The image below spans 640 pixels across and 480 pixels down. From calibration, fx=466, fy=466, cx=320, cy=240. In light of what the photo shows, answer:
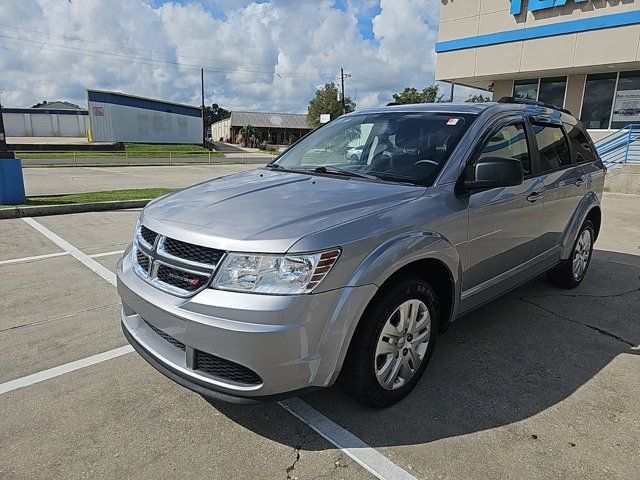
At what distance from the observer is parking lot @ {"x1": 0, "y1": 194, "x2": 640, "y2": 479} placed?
2.32 metres

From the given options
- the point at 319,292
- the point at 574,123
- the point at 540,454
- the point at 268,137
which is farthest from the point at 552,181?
the point at 268,137

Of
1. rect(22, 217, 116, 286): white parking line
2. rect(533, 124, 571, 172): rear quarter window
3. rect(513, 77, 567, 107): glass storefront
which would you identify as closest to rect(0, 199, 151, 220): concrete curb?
rect(22, 217, 116, 286): white parking line

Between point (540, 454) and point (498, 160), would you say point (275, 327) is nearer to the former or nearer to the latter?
point (540, 454)

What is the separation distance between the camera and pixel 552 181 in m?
4.04

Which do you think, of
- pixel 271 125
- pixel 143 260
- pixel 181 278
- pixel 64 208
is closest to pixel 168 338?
pixel 181 278

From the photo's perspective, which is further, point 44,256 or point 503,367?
point 44,256

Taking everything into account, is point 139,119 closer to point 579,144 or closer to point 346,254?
point 579,144

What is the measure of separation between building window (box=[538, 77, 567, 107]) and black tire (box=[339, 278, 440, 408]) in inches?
746

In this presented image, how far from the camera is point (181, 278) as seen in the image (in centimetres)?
240

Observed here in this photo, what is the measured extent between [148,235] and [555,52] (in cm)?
1916

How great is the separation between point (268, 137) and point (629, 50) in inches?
2613

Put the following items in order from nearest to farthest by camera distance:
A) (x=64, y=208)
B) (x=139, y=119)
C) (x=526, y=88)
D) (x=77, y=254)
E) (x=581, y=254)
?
(x=581, y=254) → (x=77, y=254) → (x=64, y=208) → (x=526, y=88) → (x=139, y=119)

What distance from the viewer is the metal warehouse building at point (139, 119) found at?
142 feet

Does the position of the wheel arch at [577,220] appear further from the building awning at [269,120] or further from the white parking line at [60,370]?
the building awning at [269,120]
